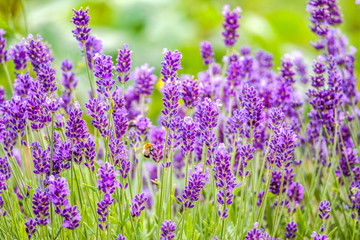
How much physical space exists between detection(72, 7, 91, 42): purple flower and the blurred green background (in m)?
3.32

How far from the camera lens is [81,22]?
1546 millimetres

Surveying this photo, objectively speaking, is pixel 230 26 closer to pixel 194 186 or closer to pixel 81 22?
pixel 81 22

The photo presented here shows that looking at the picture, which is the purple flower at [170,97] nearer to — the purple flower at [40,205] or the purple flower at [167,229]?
the purple flower at [167,229]

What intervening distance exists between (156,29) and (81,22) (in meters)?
4.19

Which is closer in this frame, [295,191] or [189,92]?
[189,92]

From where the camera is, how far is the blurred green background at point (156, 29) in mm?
5285

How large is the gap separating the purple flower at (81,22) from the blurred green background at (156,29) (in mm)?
3322

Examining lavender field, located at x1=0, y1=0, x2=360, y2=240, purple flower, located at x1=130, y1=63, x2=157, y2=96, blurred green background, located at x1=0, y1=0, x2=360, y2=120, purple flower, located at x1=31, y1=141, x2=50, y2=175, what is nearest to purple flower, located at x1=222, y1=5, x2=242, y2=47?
lavender field, located at x1=0, y1=0, x2=360, y2=240

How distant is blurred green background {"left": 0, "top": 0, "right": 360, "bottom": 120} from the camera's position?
5.29m

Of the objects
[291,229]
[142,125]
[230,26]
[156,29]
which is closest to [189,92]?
[142,125]

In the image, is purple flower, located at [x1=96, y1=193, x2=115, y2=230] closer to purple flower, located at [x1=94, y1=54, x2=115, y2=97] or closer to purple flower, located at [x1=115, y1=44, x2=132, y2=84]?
purple flower, located at [x1=94, y1=54, x2=115, y2=97]

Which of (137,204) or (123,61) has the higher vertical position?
(123,61)

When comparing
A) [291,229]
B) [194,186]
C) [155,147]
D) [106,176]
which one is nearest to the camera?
[106,176]

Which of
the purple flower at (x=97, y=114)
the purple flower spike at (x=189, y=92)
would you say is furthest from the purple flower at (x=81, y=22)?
the purple flower spike at (x=189, y=92)
